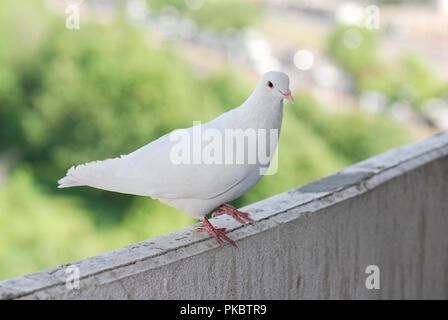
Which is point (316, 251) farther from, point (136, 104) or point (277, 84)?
point (136, 104)

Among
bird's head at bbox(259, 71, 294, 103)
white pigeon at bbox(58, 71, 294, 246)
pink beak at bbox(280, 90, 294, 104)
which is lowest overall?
white pigeon at bbox(58, 71, 294, 246)

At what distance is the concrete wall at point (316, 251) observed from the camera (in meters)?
1.45

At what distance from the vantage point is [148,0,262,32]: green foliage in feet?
105

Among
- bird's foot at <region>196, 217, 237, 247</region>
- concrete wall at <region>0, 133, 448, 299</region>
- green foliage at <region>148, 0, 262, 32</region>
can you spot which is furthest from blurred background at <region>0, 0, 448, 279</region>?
bird's foot at <region>196, 217, 237, 247</region>

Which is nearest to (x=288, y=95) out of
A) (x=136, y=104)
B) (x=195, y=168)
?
(x=195, y=168)

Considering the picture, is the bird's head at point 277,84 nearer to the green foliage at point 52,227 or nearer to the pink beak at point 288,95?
the pink beak at point 288,95

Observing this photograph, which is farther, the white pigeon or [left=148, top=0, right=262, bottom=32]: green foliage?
[left=148, top=0, right=262, bottom=32]: green foliage

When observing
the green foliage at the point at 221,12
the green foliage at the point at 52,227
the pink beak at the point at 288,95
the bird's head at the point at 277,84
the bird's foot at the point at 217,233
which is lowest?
the bird's foot at the point at 217,233

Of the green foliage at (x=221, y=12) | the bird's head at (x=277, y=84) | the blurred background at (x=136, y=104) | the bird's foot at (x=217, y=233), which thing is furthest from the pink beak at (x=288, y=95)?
the green foliage at (x=221, y=12)

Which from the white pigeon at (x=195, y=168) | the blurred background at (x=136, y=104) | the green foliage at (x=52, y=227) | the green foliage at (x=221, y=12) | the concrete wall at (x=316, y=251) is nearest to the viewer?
the concrete wall at (x=316, y=251)

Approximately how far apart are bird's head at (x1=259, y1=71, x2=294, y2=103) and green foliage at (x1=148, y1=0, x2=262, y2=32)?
30.4 m

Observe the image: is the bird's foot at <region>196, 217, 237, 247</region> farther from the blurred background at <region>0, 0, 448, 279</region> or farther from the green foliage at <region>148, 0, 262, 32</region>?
the green foliage at <region>148, 0, 262, 32</region>

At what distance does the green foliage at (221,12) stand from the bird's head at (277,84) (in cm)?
3043

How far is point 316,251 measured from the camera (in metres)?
1.90
